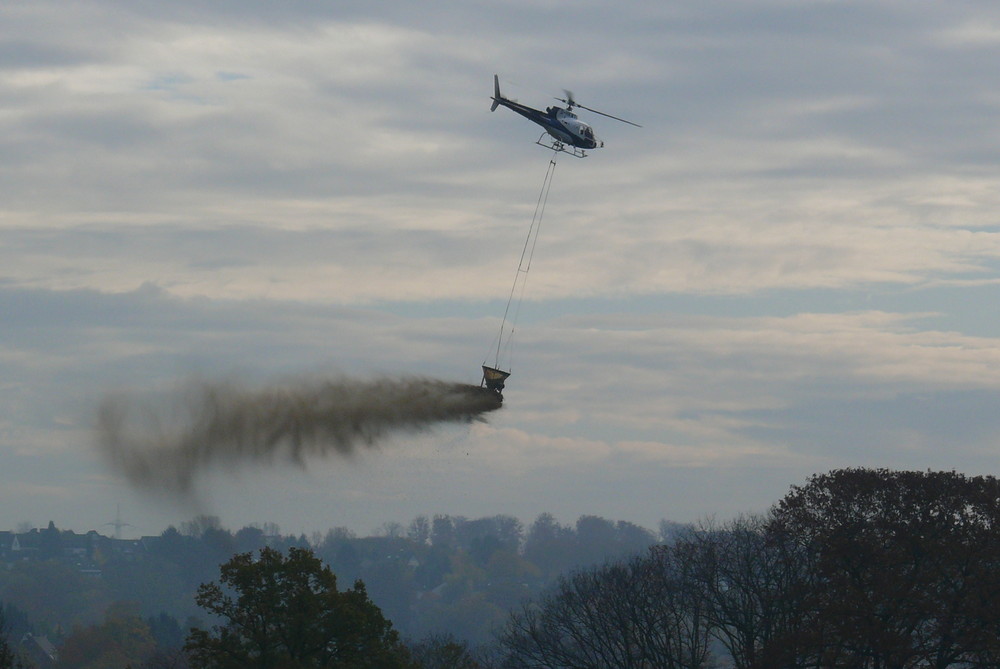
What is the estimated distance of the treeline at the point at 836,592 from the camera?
192 ft

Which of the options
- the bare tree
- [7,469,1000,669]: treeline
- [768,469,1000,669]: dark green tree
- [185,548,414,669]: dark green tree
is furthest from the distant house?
[768,469,1000,669]: dark green tree

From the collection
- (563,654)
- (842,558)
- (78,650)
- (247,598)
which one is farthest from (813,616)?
(78,650)

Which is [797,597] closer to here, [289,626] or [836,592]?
[836,592]

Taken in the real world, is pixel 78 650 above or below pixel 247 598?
below

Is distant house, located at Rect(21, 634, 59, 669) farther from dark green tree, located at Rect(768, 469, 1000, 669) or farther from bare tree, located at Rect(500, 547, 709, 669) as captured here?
dark green tree, located at Rect(768, 469, 1000, 669)

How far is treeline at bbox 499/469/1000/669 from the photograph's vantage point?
58.7 metres

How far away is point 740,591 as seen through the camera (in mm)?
Result: 67875

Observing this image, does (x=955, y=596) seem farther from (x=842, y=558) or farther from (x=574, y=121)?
(x=574, y=121)

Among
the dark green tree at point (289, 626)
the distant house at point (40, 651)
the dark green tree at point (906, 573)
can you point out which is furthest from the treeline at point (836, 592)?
the distant house at point (40, 651)

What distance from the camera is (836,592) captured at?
60.5 m

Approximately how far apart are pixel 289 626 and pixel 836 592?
2530cm

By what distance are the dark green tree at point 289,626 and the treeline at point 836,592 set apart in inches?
725

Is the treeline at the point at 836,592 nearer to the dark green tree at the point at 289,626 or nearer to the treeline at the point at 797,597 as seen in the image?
the treeline at the point at 797,597

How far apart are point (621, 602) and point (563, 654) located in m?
4.19
